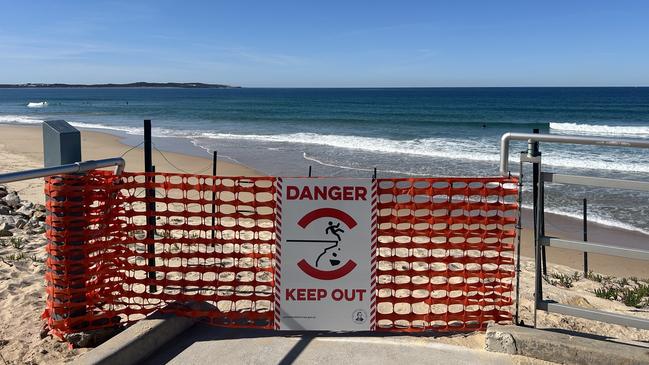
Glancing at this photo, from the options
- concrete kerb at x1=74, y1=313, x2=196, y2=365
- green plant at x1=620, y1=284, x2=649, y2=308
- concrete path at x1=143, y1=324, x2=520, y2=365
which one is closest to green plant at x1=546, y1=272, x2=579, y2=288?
green plant at x1=620, y1=284, x2=649, y2=308

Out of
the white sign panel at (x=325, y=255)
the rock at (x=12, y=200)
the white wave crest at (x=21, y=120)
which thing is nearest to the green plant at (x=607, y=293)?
the white sign panel at (x=325, y=255)

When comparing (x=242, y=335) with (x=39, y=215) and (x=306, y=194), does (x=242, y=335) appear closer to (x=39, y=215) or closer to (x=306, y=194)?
(x=306, y=194)

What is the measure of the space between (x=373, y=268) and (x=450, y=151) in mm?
23729

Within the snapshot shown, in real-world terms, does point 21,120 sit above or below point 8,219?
above

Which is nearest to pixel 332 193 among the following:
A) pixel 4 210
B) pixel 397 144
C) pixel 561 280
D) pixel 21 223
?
pixel 561 280

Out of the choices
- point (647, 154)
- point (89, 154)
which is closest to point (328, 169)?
point (89, 154)

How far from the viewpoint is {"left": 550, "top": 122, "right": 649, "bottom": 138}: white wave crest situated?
3944 centimetres

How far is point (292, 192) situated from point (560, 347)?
88.0 inches

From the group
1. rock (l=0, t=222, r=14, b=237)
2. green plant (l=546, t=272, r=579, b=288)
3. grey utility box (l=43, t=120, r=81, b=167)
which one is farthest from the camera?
rock (l=0, t=222, r=14, b=237)

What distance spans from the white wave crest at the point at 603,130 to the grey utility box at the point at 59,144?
3994 centimetres

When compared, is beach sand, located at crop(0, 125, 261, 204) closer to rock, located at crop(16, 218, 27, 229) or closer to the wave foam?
rock, located at crop(16, 218, 27, 229)

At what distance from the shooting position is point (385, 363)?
409cm

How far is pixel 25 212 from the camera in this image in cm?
988

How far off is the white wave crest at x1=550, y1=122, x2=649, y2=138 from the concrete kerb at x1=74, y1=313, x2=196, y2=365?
130ft
